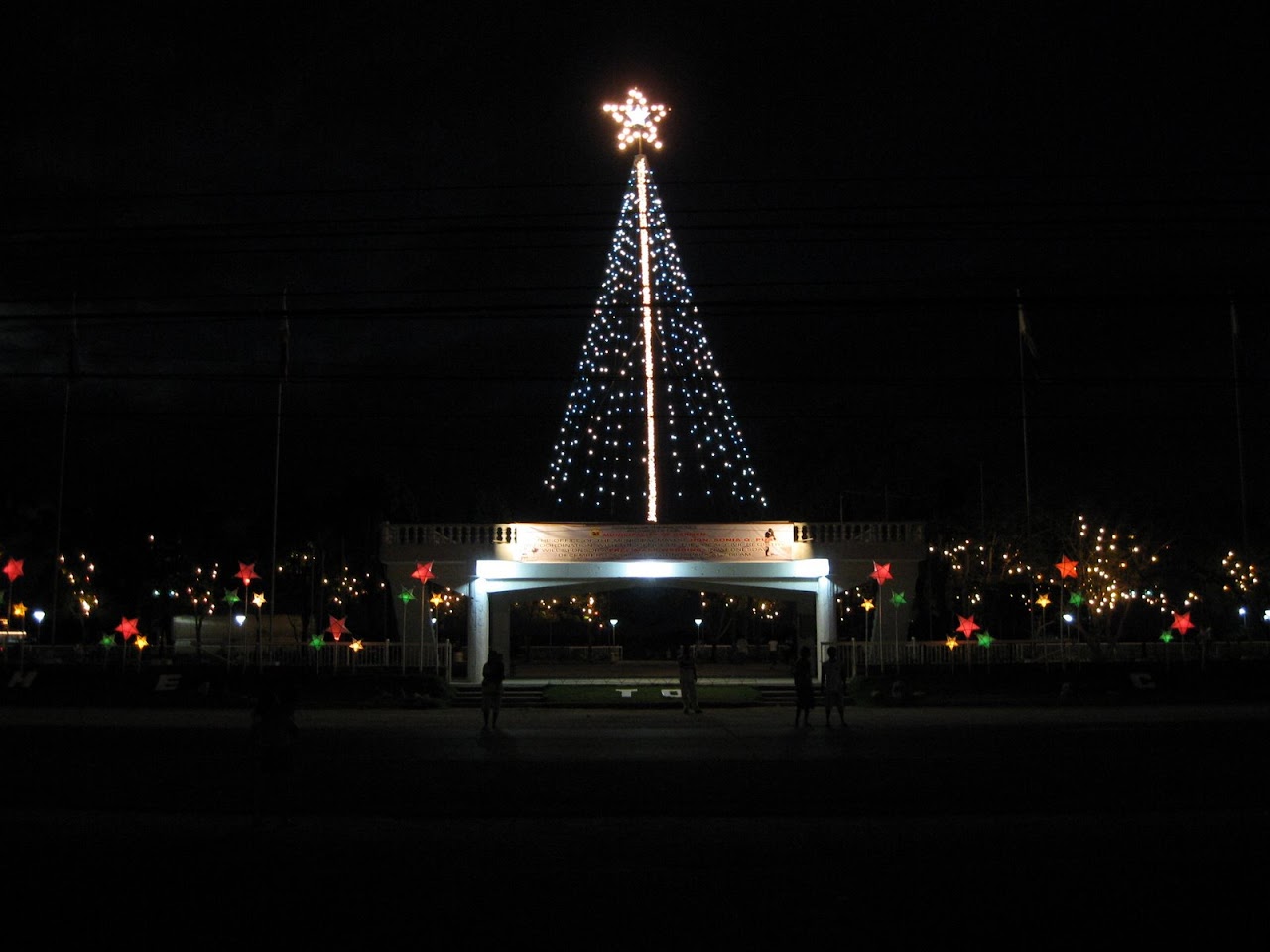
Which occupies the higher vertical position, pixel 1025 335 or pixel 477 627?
pixel 1025 335

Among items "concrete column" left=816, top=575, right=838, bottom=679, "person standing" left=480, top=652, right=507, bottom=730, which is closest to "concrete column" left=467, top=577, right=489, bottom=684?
"concrete column" left=816, top=575, right=838, bottom=679

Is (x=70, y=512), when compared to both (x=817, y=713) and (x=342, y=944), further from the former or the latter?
(x=342, y=944)

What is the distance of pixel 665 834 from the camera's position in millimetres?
12133

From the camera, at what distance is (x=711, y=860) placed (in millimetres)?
10789

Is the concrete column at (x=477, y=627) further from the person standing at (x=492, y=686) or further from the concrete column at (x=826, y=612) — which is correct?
the person standing at (x=492, y=686)

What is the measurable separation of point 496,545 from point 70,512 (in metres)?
28.8

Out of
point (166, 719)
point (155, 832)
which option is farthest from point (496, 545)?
point (155, 832)

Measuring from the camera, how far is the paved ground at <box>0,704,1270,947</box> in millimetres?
8953

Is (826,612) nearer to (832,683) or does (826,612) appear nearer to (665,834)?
(832,683)

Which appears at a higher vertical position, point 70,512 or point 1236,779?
point 70,512

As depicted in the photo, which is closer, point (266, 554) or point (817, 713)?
point (817, 713)

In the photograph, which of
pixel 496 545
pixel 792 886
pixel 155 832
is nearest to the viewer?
pixel 792 886

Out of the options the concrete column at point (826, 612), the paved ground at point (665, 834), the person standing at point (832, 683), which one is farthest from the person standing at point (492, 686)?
the concrete column at point (826, 612)

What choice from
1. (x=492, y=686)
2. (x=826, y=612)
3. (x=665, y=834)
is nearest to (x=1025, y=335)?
(x=826, y=612)
